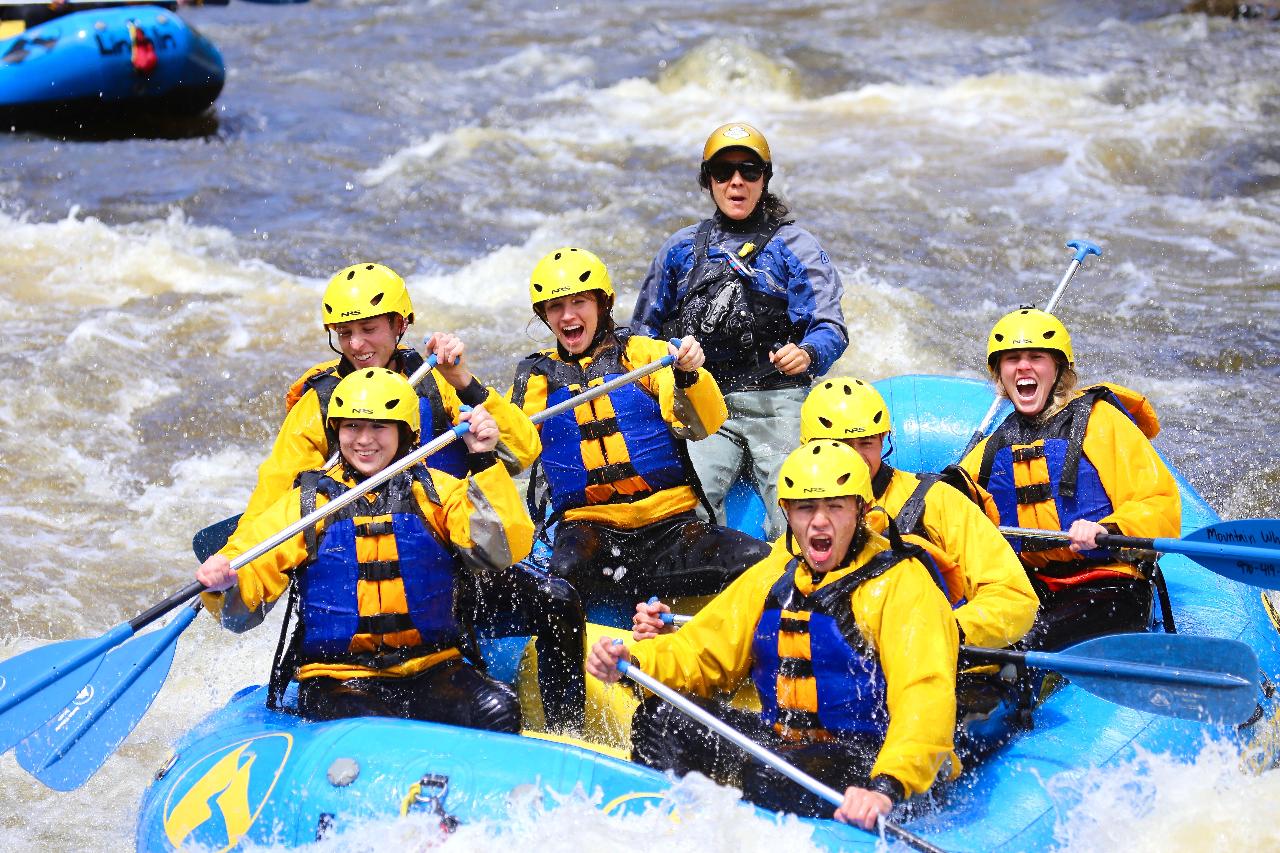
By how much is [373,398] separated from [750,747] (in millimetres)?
1324

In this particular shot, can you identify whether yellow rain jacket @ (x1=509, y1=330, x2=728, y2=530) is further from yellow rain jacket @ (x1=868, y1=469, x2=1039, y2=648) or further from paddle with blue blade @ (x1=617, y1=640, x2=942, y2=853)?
paddle with blue blade @ (x1=617, y1=640, x2=942, y2=853)

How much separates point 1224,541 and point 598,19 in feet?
52.6

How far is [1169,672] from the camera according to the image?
394cm

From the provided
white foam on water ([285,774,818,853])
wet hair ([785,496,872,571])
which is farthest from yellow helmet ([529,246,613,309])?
white foam on water ([285,774,818,853])

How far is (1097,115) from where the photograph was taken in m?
14.0

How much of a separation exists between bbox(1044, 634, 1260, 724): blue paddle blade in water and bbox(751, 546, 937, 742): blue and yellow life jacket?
0.47 m

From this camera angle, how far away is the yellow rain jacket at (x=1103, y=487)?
4.62 m

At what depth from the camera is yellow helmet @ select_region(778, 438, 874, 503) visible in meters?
3.76

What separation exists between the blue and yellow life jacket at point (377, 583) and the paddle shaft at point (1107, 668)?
1390 mm

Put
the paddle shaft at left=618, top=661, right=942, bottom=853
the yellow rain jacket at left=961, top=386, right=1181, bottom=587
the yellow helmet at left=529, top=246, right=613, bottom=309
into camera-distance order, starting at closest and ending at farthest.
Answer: the paddle shaft at left=618, top=661, right=942, bottom=853
the yellow rain jacket at left=961, top=386, right=1181, bottom=587
the yellow helmet at left=529, top=246, right=613, bottom=309

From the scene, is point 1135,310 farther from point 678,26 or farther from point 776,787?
point 678,26

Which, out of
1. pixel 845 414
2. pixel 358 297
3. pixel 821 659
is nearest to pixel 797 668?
pixel 821 659

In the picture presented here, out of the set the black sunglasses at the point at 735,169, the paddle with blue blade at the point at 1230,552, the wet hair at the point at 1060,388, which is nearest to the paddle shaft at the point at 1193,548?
the paddle with blue blade at the point at 1230,552

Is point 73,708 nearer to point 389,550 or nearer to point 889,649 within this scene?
point 389,550
